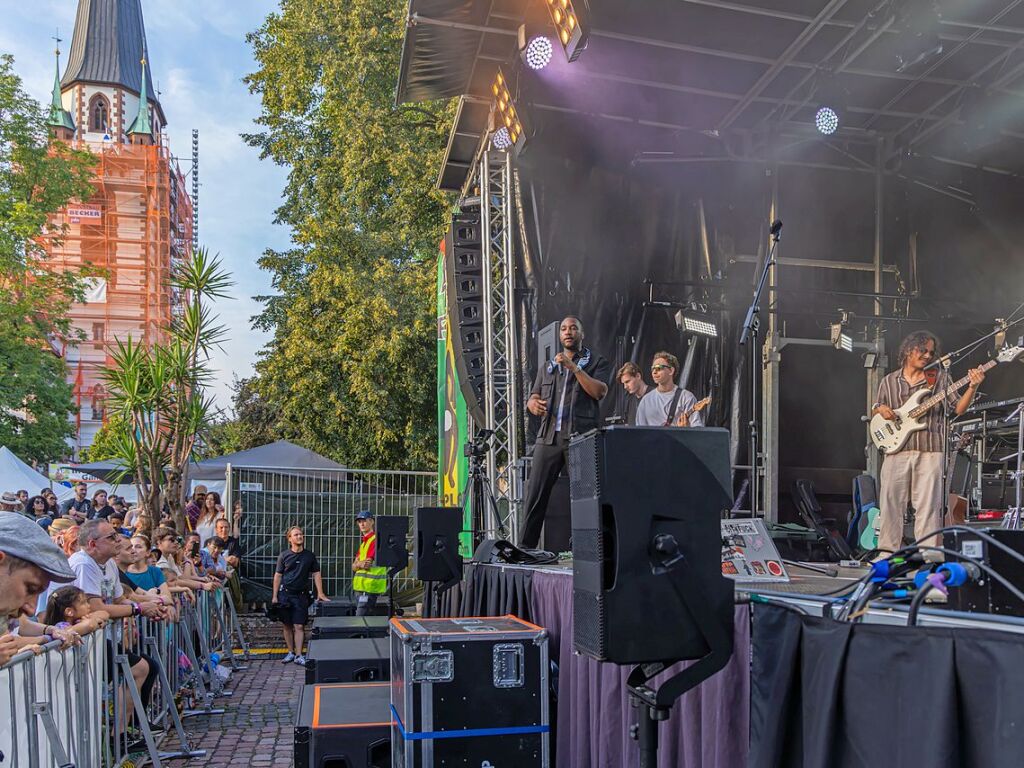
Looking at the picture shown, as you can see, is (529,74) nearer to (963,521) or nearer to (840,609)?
Result: (963,521)

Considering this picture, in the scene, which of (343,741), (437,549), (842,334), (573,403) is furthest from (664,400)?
(343,741)

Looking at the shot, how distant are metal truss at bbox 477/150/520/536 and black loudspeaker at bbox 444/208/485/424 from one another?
29cm

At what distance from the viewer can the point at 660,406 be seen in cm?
714

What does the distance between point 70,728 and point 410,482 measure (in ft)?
33.8

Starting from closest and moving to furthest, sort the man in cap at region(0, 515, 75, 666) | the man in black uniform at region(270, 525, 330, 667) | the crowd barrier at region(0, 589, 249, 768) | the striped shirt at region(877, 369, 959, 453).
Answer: the man in cap at region(0, 515, 75, 666)
the crowd barrier at region(0, 589, 249, 768)
the striped shirt at region(877, 369, 959, 453)
the man in black uniform at region(270, 525, 330, 667)

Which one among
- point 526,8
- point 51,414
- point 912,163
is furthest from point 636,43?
point 51,414

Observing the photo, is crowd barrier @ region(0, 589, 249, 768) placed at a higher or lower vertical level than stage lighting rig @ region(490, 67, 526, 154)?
lower

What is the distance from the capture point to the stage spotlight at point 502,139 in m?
8.97

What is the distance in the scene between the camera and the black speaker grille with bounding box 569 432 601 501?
2715mm

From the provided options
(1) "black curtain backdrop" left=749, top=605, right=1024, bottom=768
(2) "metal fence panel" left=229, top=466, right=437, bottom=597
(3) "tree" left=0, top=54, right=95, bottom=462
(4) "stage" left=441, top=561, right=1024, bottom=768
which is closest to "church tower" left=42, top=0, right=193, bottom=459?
(3) "tree" left=0, top=54, right=95, bottom=462

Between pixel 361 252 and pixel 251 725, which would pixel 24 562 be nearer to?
pixel 251 725

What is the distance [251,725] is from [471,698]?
435 cm

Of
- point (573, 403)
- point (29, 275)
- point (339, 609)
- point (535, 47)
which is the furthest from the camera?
point (29, 275)

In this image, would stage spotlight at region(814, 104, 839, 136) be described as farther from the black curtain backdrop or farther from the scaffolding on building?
the scaffolding on building
